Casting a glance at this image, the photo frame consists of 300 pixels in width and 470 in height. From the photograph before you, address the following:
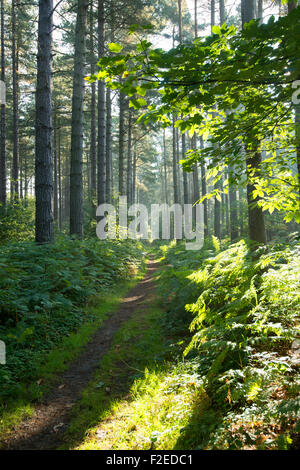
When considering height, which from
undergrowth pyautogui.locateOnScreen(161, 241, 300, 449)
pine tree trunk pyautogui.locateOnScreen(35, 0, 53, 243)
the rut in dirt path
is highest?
pine tree trunk pyautogui.locateOnScreen(35, 0, 53, 243)

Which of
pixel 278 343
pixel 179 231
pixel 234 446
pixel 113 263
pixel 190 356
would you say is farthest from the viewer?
pixel 179 231

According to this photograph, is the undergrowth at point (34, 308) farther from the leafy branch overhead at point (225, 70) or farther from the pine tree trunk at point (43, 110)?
the leafy branch overhead at point (225, 70)

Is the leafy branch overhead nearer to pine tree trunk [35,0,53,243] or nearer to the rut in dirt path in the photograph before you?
the rut in dirt path

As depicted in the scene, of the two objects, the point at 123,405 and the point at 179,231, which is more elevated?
the point at 179,231

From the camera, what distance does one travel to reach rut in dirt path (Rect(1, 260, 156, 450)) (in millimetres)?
3096

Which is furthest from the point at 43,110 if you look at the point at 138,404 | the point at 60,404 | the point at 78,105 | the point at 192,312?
the point at 138,404

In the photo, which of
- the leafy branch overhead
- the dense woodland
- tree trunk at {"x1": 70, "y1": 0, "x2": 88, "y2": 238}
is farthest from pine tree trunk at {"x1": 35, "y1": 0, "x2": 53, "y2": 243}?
the leafy branch overhead

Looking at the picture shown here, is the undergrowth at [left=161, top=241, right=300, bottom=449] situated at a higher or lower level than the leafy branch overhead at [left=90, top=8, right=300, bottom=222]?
lower

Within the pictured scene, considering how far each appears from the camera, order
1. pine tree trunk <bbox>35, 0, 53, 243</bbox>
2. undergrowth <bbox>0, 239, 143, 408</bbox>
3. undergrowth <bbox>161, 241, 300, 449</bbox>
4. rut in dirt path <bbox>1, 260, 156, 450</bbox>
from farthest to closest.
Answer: pine tree trunk <bbox>35, 0, 53, 243</bbox> < undergrowth <bbox>0, 239, 143, 408</bbox> < rut in dirt path <bbox>1, 260, 156, 450</bbox> < undergrowth <bbox>161, 241, 300, 449</bbox>

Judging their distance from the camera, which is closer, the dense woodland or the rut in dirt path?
the dense woodland

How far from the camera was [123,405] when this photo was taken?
3584mm
